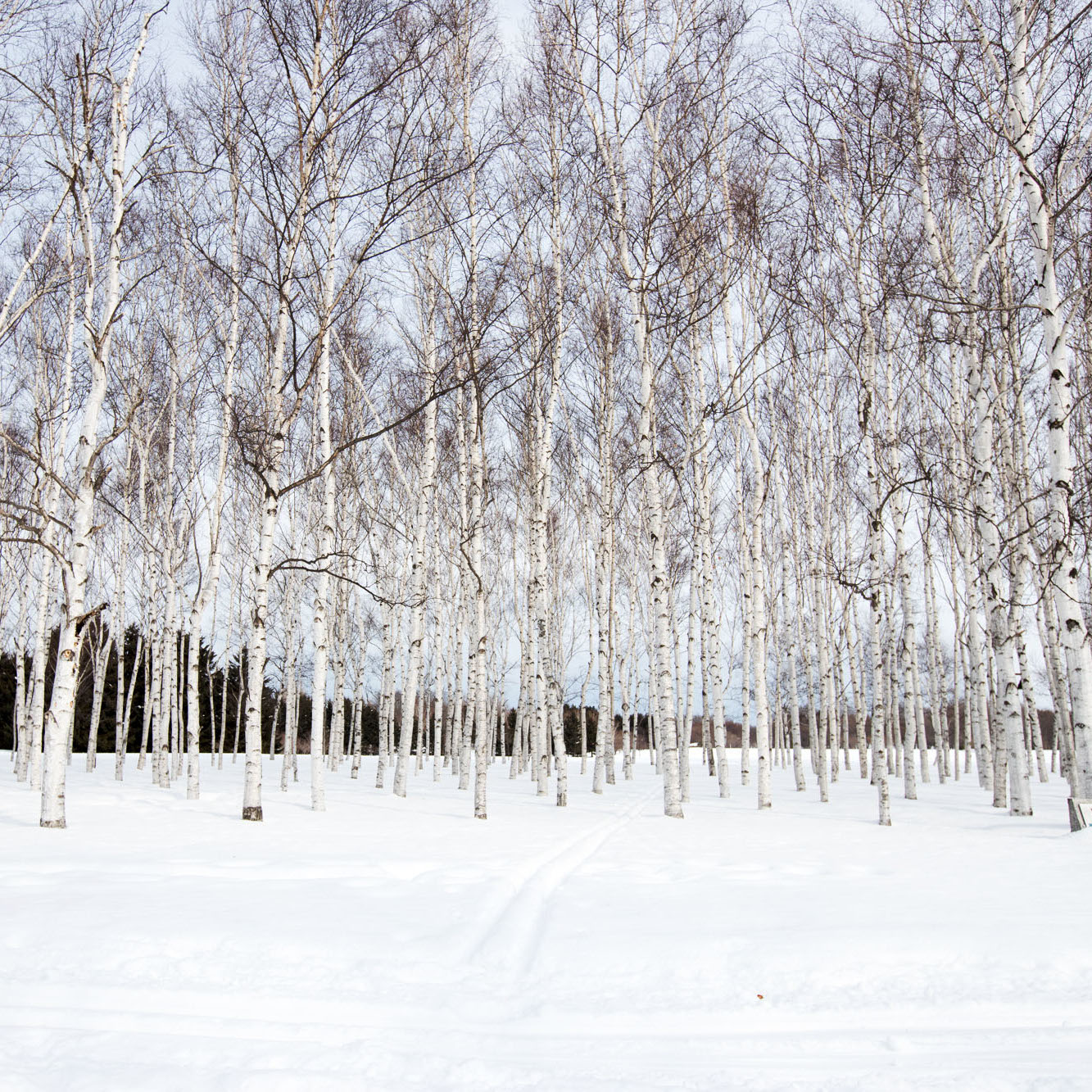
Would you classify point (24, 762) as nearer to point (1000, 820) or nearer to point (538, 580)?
point (538, 580)

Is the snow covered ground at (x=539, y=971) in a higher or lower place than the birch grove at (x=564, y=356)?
lower

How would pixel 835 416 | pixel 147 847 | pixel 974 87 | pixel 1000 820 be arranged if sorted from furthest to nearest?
pixel 835 416
pixel 1000 820
pixel 974 87
pixel 147 847

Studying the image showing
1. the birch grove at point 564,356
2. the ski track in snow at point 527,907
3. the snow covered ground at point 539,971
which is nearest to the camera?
the snow covered ground at point 539,971

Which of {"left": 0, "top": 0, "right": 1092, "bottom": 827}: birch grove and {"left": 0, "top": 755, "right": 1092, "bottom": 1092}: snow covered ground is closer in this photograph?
{"left": 0, "top": 755, "right": 1092, "bottom": 1092}: snow covered ground

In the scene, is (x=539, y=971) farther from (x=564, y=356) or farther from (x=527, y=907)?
(x=564, y=356)

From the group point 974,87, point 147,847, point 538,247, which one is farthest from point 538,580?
point 974,87

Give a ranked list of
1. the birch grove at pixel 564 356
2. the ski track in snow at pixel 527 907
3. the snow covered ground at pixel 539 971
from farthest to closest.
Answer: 1. the birch grove at pixel 564 356
2. the ski track in snow at pixel 527 907
3. the snow covered ground at pixel 539 971

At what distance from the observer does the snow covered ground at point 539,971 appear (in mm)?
2689

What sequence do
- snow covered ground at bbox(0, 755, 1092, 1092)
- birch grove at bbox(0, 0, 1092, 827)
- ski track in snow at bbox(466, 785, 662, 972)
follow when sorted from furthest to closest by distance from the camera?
1. birch grove at bbox(0, 0, 1092, 827)
2. ski track in snow at bbox(466, 785, 662, 972)
3. snow covered ground at bbox(0, 755, 1092, 1092)

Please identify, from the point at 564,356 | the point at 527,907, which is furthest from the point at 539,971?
the point at 564,356

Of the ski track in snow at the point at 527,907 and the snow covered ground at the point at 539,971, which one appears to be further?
the ski track in snow at the point at 527,907

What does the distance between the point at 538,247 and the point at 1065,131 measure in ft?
25.4

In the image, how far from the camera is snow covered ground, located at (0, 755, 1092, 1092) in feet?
8.82

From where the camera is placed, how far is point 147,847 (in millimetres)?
6941
